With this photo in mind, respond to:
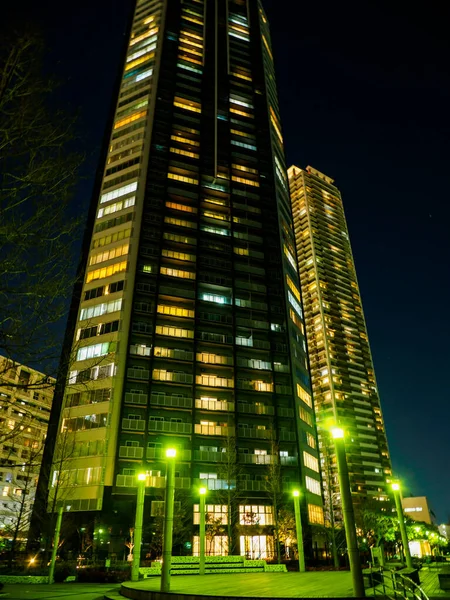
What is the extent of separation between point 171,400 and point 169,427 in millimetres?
3081

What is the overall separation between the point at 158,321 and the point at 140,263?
831 cm

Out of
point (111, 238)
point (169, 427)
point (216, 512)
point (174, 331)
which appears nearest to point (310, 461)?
point (216, 512)

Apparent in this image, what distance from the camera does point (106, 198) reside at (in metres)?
62.0

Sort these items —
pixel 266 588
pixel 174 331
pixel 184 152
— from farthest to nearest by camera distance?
pixel 184 152
pixel 174 331
pixel 266 588

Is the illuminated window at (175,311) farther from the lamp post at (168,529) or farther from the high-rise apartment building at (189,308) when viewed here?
the lamp post at (168,529)

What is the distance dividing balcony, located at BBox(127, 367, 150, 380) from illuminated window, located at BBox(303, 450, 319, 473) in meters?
22.5

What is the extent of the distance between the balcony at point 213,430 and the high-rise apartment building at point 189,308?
4.9 inches

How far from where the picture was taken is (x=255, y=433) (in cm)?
4975

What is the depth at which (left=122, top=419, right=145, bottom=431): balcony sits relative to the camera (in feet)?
148

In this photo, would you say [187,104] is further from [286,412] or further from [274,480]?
[274,480]

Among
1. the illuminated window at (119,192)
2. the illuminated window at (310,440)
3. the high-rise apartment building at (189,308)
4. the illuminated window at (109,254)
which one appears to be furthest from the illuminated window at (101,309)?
the illuminated window at (310,440)

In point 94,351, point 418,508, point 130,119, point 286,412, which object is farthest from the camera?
point 418,508

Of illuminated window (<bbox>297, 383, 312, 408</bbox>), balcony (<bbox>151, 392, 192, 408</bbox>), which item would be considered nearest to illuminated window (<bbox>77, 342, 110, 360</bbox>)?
balcony (<bbox>151, 392, 192, 408</bbox>)

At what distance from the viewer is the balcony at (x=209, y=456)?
46.5 metres
